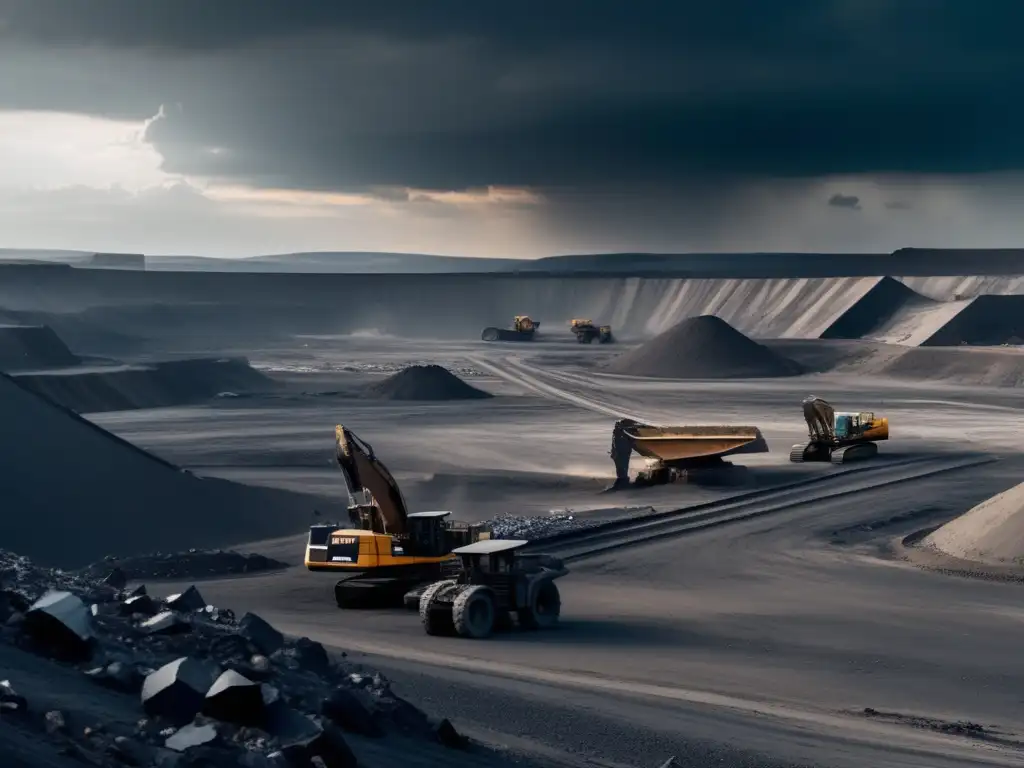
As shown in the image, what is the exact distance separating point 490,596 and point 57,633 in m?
8.71

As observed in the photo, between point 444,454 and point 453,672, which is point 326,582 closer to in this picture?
point 453,672

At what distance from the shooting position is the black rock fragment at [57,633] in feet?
37.5

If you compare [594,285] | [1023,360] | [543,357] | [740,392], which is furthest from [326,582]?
[594,285]

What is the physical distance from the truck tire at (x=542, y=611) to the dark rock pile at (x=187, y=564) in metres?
7.22

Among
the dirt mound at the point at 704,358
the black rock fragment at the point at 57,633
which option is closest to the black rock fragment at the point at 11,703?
the black rock fragment at the point at 57,633

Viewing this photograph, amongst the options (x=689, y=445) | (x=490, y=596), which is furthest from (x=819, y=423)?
(x=490, y=596)

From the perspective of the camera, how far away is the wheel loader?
19.3m

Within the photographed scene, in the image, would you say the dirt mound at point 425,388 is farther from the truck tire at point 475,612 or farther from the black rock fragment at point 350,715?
the black rock fragment at point 350,715

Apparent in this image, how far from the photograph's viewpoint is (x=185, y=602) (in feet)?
48.8

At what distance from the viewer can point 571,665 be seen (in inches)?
698

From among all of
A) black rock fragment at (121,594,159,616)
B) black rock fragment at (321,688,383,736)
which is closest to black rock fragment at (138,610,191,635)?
black rock fragment at (121,594,159,616)

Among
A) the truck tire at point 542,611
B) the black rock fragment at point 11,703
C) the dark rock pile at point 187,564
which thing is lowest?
the dark rock pile at point 187,564

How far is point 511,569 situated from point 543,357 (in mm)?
80701

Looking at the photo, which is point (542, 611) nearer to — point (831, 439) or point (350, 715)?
point (350, 715)
